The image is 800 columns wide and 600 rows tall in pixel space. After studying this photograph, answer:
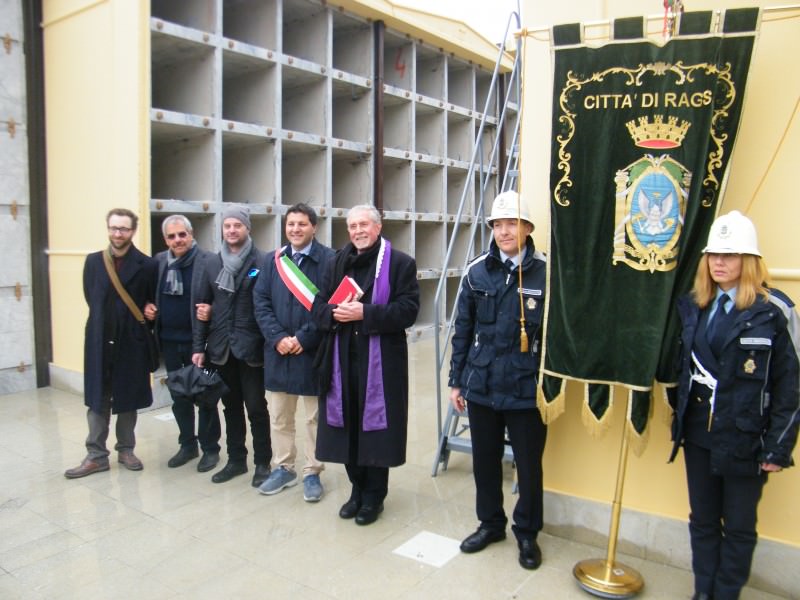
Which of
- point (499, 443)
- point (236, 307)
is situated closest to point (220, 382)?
point (236, 307)

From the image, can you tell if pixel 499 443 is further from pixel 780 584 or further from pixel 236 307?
pixel 236 307

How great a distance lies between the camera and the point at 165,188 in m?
5.89

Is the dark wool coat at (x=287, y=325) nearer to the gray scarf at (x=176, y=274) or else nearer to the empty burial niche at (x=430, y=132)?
the gray scarf at (x=176, y=274)

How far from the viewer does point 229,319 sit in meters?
3.65

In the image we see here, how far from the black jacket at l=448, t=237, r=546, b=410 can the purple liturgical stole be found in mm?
440

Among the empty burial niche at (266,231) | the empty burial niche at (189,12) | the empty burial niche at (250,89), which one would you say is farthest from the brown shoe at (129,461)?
the empty burial niche at (189,12)

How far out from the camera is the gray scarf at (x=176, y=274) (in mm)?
3930

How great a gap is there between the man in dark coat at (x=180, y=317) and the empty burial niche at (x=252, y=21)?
2527 mm

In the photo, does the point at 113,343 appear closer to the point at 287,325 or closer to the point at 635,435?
the point at 287,325

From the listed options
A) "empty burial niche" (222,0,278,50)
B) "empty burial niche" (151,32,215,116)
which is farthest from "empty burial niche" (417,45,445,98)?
"empty burial niche" (151,32,215,116)

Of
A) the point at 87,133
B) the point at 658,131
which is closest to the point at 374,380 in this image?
the point at 658,131

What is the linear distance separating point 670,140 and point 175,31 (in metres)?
3.95

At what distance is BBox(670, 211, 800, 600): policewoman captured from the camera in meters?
2.16

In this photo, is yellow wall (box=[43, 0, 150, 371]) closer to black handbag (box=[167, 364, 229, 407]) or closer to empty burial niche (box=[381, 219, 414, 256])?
black handbag (box=[167, 364, 229, 407])
